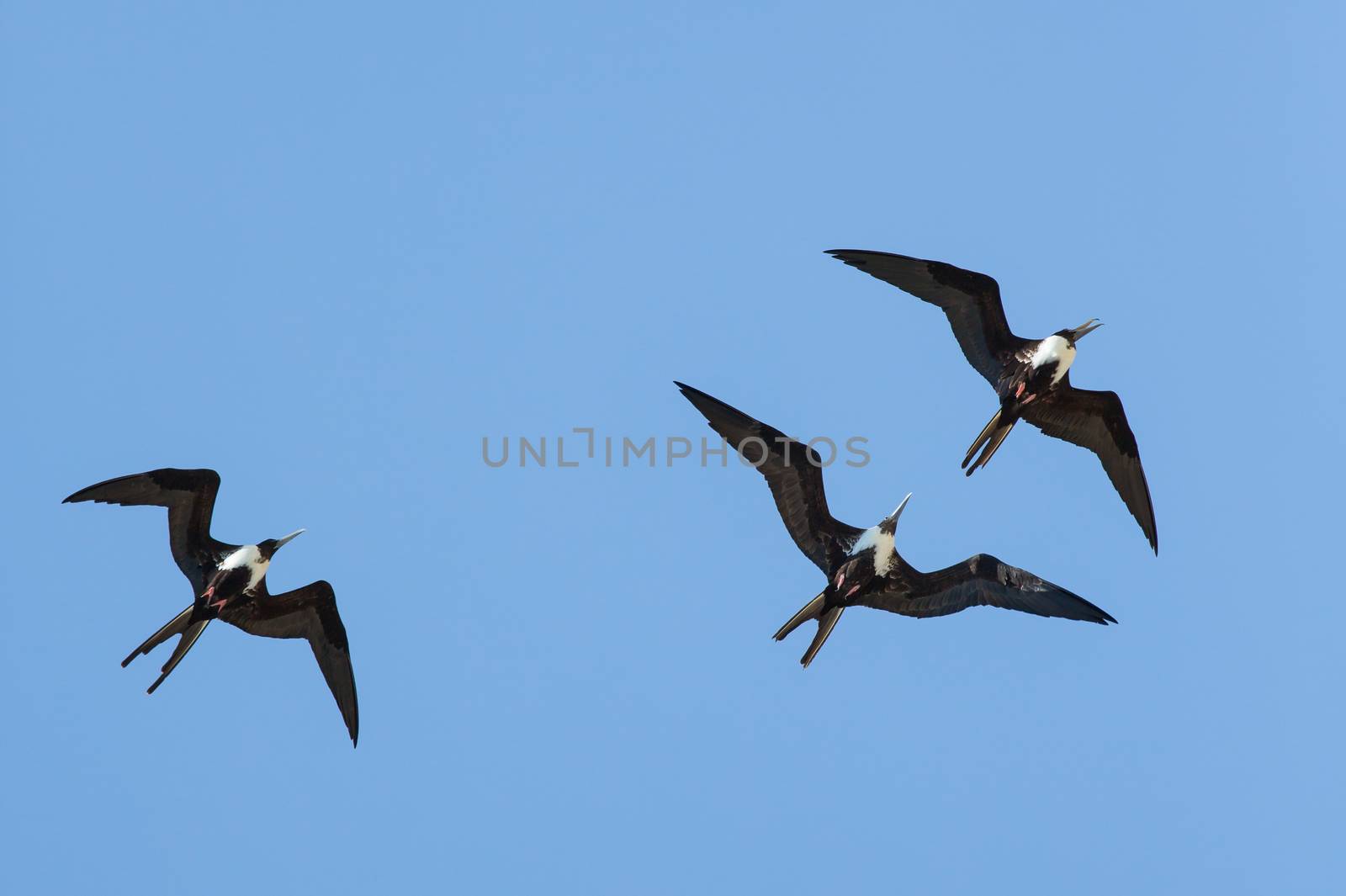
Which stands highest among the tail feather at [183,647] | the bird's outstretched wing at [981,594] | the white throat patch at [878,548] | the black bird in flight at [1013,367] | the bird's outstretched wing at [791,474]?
the black bird in flight at [1013,367]

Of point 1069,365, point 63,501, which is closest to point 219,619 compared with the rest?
point 63,501

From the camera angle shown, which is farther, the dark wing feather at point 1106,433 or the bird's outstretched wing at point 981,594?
the dark wing feather at point 1106,433

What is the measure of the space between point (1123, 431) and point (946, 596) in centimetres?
320

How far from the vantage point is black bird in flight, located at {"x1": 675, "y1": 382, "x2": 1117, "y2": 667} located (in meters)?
16.5

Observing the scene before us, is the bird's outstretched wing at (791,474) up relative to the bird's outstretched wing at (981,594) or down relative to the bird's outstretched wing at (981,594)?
up

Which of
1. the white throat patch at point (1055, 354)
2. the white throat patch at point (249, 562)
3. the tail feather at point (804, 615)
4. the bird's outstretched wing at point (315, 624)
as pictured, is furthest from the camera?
the bird's outstretched wing at point (315, 624)

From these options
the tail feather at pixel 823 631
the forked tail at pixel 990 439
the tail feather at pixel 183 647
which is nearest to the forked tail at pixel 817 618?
the tail feather at pixel 823 631

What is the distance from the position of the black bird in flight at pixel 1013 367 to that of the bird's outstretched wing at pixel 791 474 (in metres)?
1.67

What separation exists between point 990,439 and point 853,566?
7.24ft

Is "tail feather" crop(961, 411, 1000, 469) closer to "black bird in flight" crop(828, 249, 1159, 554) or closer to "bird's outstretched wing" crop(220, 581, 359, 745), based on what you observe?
"black bird in flight" crop(828, 249, 1159, 554)

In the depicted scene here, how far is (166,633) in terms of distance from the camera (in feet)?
54.3

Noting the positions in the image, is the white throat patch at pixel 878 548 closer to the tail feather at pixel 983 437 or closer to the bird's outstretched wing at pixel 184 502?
the tail feather at pixel 983 437

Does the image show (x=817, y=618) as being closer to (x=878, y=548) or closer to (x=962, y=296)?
(x=878, y=548)

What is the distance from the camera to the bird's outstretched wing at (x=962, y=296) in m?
17.6
